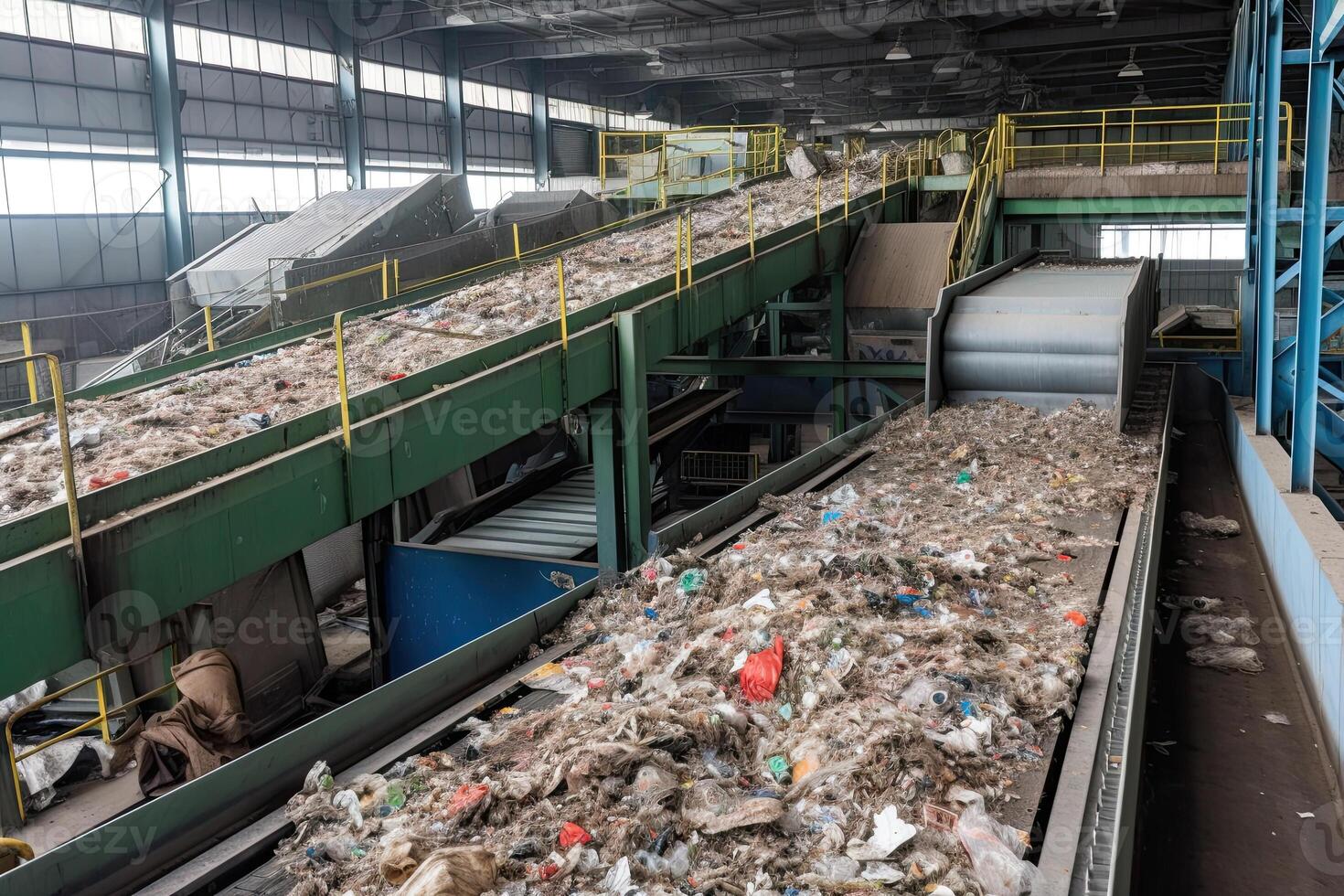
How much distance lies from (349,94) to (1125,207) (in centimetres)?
1860

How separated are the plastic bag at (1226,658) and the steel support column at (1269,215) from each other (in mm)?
3382

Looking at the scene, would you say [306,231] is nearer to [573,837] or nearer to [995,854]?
[573,837]

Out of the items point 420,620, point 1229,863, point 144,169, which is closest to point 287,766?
point 1229,863

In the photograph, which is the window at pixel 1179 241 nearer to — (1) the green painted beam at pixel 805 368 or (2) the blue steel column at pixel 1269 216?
(1) the green painted beam at pixel 805 368

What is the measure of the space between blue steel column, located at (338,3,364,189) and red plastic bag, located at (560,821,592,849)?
24.8m

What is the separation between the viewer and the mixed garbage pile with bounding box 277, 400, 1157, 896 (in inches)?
→ 138

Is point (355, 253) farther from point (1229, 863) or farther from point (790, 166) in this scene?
point (1229, 863)

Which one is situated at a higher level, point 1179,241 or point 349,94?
point 349,94

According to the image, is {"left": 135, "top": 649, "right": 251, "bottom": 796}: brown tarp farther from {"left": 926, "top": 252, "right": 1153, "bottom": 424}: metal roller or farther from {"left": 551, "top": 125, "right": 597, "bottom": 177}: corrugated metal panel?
{"left": 551, "top": 125, "right": 597, "bottom": 177}: corrugated metal panel

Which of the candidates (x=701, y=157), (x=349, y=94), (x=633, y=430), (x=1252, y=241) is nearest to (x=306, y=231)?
(x=701, y=157)

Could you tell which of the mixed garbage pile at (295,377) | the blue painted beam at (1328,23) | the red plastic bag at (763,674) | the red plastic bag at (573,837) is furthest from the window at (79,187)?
the blue painted beam at (1328,23)

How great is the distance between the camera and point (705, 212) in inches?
574

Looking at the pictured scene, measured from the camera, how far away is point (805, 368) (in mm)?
13414

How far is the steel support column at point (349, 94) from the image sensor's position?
25.2m
